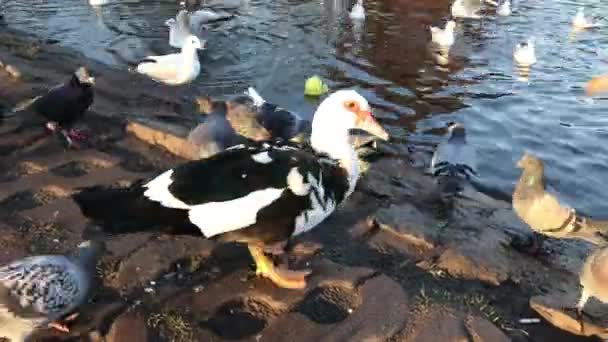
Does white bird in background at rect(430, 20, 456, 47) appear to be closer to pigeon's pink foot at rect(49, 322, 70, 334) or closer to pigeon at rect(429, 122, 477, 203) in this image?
pigeon at rect(429, 122, 477, 203)

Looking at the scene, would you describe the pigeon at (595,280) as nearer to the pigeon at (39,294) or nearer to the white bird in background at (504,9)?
the pigeon at (39,294)

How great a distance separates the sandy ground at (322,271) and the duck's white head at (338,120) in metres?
0.98

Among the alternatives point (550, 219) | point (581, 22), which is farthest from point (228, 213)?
point (581, 22)

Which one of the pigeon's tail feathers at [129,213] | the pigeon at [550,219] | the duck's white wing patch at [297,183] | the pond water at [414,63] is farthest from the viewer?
the pond water at [414,63]

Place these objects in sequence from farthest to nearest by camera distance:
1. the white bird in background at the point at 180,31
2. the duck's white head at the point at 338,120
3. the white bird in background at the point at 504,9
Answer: the white bird in background at the point at 504,9, the white bird in background at the point at 180,31, the duck's white head at the point at 338,120

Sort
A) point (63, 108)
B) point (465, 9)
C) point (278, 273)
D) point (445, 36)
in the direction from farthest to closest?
1. point (465, 9)
2. point (445, 36)
3. point (63, 108)
4. point (278, 273)

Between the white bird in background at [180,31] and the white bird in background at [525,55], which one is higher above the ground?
the white bird in background at [180,31]

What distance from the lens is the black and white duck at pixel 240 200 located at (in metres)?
4.32

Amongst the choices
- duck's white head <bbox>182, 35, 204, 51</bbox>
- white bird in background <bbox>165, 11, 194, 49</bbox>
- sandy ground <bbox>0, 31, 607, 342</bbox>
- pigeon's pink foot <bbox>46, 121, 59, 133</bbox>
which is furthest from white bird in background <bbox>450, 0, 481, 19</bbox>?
pigeon's pink foot <bbox>46, 121, 59, 133</bbox>

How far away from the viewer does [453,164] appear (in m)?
7.62

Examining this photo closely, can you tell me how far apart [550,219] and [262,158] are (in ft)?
10.2

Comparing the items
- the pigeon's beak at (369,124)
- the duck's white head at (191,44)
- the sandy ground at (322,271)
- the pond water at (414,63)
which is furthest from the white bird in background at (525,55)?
the pigeon's beak at (369,124)

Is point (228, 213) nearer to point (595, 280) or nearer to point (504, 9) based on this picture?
point (595, 280)

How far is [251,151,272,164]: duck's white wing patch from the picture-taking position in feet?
15.0
